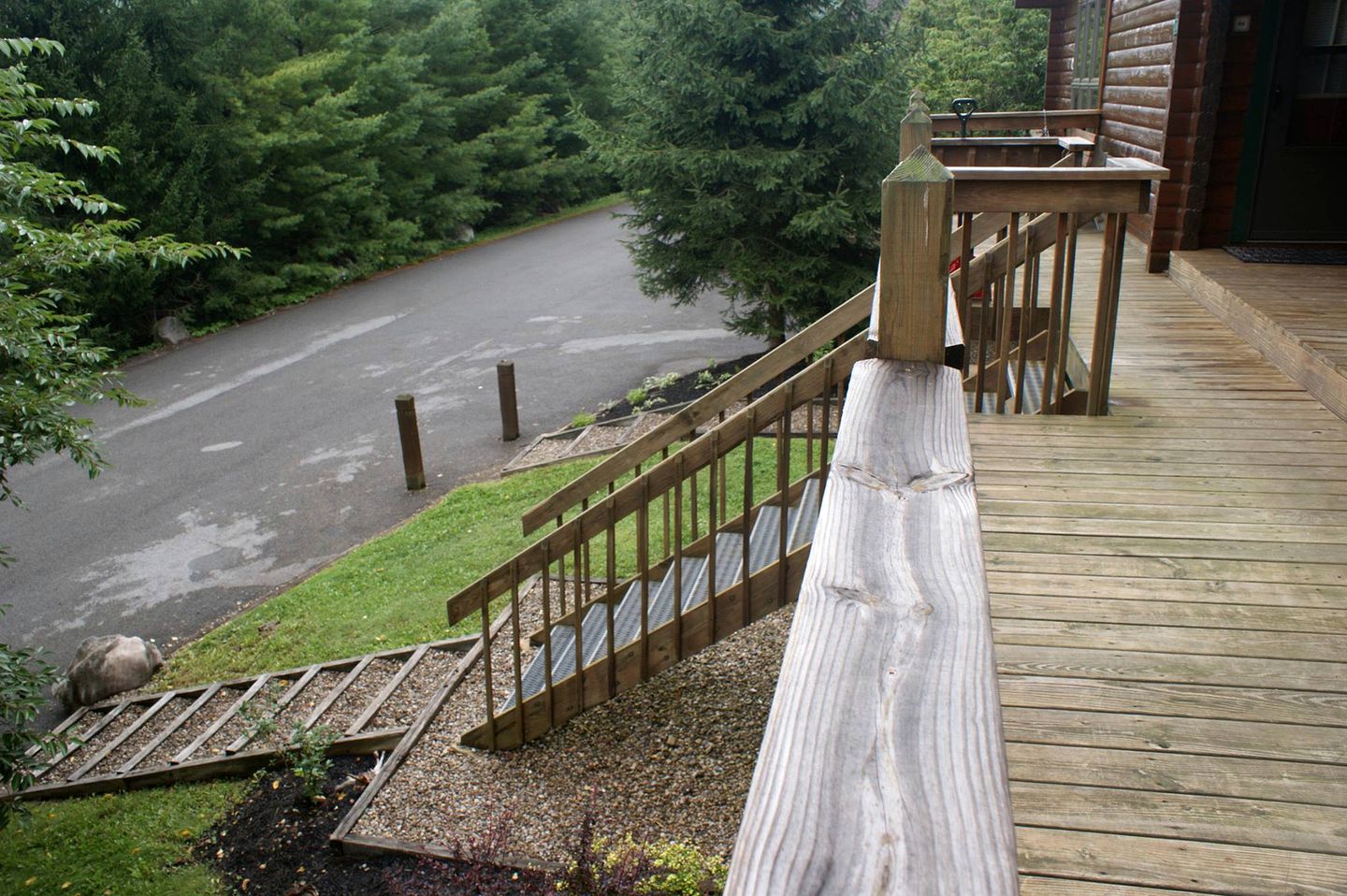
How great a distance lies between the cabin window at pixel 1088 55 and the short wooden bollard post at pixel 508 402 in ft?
23.2

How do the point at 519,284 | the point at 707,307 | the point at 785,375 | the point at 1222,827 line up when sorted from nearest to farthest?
the point at 1222,827 → the point at 785,375 → the point at 707,307 → the point at 519,284

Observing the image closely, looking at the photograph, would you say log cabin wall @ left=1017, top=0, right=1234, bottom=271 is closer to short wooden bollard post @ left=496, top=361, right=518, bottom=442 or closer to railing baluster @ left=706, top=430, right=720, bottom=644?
railing baluster @ left=706, top=430, right=720, bottom=644

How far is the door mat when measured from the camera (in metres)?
6.95

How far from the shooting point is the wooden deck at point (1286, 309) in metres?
4.77

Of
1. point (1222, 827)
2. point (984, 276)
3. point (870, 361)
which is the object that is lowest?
point (1222, 827)

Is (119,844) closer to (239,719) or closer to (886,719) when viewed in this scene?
(239,719)

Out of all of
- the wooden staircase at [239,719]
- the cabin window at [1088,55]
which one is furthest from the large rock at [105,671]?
the cabin window at [1088,55]

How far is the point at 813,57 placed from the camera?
37.6ft

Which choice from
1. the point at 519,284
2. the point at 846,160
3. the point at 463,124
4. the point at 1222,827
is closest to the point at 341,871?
the point at 1222,827

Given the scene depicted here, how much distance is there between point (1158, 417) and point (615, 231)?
20.6m

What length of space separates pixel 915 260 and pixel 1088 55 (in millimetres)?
13037

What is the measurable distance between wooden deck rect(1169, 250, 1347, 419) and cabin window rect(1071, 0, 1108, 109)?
19.1 feet

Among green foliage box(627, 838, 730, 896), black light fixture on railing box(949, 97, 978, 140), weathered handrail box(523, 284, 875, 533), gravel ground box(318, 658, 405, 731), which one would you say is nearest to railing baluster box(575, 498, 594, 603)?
weathered handrail box(523, 284, 875, 533)

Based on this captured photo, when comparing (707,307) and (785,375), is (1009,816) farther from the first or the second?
(707,307)
